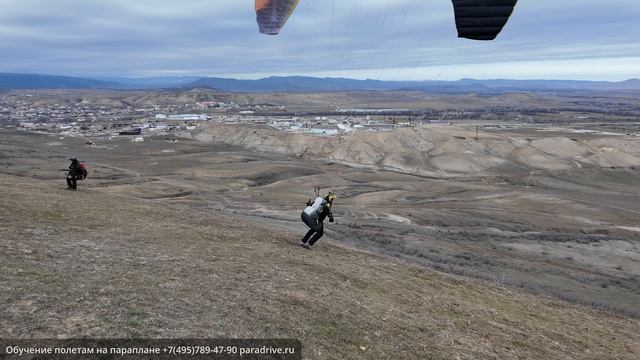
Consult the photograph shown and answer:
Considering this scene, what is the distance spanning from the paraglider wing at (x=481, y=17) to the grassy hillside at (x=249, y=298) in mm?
5183

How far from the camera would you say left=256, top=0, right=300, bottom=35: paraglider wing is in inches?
485

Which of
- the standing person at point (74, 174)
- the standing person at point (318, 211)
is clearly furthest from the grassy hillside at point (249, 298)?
the standing person at point (74, 174)

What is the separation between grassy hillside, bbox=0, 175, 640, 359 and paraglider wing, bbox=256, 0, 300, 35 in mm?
5864

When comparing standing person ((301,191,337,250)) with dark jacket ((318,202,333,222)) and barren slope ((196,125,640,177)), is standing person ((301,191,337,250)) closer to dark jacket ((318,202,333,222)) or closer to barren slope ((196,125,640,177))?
dark jacket ((318,202,333,222))

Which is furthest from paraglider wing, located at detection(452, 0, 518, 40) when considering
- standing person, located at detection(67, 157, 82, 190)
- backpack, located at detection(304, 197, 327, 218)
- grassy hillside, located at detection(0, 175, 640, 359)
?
standing person, located at detection(67, 157, 82, 190)

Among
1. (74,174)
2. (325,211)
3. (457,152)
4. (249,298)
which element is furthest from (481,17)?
(457,152)

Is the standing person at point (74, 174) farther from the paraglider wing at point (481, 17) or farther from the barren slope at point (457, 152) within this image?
the barren slope at point (457, 152)

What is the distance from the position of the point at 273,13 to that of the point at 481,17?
20.9 ft

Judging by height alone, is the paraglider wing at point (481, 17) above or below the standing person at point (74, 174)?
above

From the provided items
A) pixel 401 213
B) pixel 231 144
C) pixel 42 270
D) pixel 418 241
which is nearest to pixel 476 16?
pixel 42 270

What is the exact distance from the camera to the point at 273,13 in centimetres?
1288

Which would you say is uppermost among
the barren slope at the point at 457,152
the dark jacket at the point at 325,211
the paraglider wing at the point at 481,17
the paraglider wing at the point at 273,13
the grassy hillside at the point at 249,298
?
the paraglider wing at the point at 273,13

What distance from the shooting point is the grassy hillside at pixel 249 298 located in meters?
7.06

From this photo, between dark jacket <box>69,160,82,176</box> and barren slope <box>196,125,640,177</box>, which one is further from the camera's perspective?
barren slope <box>196,125,640,177</box>
